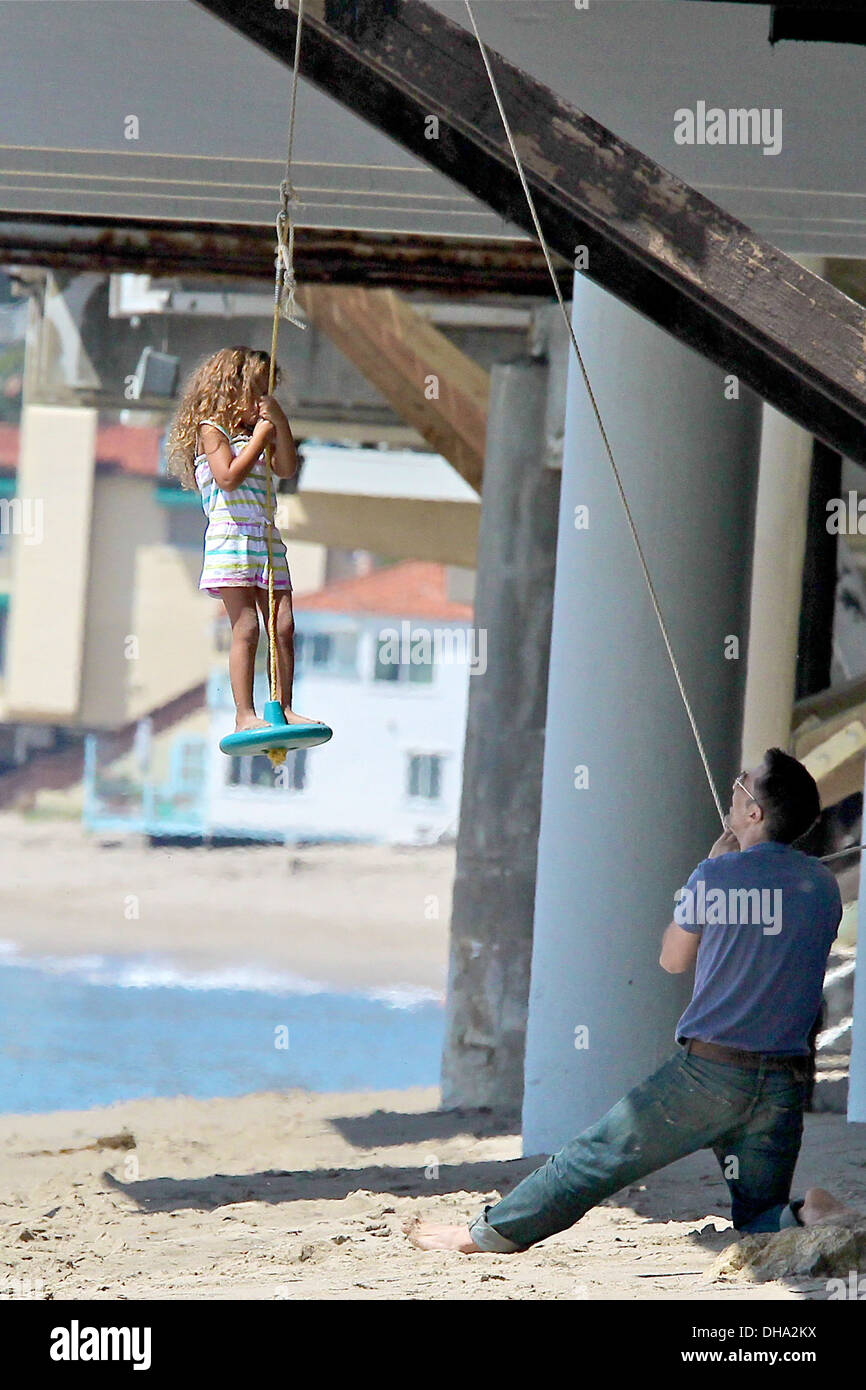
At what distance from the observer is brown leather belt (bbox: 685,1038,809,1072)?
18.0 ft

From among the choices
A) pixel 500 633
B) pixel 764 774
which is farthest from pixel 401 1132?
pixel 764 774

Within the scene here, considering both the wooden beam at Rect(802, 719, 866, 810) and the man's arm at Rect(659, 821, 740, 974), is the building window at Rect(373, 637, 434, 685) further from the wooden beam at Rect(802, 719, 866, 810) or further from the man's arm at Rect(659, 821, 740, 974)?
the man's arm at Rect(659, 821, 740, 974)

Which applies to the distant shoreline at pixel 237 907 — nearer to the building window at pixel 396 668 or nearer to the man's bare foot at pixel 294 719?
the building window at pixel 396 668

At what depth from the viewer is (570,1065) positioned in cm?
878

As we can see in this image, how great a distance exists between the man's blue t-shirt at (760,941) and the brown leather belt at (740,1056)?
0.02 metres

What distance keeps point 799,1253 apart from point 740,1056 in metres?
0.63

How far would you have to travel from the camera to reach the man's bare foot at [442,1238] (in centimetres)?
599

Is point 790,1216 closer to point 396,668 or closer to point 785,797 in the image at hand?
point 785,797

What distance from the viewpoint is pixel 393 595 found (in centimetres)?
5281

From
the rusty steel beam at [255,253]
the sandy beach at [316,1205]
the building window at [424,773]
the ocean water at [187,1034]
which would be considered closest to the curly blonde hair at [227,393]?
the sandy beach at [316,1205]

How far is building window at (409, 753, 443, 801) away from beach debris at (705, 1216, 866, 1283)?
46.7m

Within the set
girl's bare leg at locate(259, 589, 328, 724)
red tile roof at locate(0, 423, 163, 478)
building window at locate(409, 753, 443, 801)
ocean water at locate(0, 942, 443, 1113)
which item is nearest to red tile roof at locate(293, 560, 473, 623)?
building window at locate(409, 753, 443, 801)
